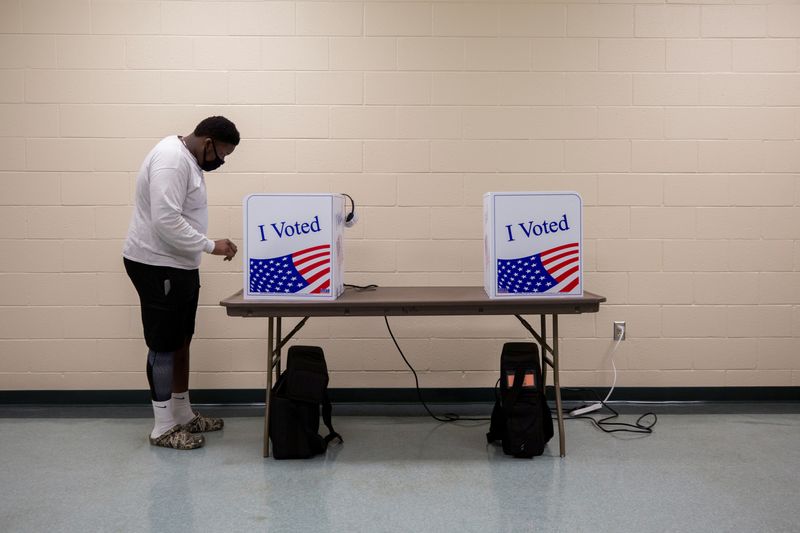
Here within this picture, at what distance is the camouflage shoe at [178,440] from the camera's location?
2.51m

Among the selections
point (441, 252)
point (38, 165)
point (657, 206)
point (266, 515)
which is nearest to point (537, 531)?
point (266, 515)

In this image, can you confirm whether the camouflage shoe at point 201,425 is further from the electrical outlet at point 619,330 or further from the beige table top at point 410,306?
the electrical outlet at point 619,330

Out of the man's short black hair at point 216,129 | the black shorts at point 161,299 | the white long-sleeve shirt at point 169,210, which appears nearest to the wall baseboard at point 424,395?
the black shorts at point 161,299

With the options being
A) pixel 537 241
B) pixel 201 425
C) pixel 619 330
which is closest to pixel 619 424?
pixel 619 330

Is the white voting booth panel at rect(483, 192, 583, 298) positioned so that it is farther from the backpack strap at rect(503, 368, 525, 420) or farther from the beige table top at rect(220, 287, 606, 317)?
the backpack strap at rect(503, 368, 525, 420)

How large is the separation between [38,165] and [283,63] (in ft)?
4.32

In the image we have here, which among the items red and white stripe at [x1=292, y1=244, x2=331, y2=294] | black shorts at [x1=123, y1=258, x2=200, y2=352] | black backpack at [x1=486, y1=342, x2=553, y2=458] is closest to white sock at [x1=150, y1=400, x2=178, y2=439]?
black shorts at [x1=123, y1=258, x2=200, y2=352]

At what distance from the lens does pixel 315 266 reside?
2.30 meters

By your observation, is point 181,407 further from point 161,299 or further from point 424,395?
point 424,395

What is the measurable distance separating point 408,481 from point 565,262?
1.00m

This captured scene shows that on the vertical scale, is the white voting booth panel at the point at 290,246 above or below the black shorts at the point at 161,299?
above

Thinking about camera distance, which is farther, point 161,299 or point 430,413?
point 430,413

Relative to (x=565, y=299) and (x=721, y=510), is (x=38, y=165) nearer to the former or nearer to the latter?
(x=565, y=299)

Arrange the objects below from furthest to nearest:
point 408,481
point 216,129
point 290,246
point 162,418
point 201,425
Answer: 1. point 201,425
2. point 162,418
3. point 216,129
4. point 290,246
5. point 408,481
